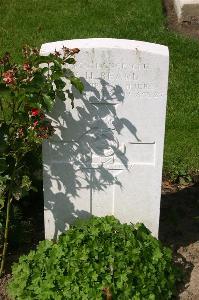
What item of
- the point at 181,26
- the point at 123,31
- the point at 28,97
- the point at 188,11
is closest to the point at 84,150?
the point at 28,97

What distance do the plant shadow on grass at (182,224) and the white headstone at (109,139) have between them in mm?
321

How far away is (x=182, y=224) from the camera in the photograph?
4.56 metres

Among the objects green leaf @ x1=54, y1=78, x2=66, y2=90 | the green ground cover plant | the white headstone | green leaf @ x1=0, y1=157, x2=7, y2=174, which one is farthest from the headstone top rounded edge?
the green ground cover plant

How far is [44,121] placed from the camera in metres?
3.46

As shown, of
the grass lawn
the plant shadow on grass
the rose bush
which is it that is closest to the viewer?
the rose bush

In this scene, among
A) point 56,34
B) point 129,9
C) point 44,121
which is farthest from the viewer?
point 129,9

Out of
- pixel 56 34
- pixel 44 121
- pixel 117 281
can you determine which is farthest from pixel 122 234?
pixel 56 34

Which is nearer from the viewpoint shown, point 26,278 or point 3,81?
point 3,81

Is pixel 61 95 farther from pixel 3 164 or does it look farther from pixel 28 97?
pixel 3 164

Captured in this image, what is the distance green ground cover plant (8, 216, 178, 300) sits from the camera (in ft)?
11.6

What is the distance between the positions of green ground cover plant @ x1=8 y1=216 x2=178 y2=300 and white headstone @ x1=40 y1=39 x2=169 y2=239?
163mm

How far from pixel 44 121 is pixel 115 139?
0.49 meters

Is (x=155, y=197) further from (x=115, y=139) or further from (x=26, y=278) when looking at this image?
(x=26, y=278)

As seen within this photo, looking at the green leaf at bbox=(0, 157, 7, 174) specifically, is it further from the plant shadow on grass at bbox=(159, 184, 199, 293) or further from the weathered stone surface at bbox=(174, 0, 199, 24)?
the weathered stone surface at bbox=(174, 0, 199, 24)
